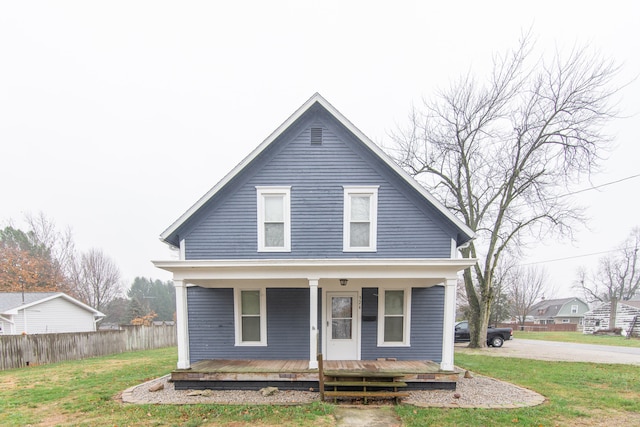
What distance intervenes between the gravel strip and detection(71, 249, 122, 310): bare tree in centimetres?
3101

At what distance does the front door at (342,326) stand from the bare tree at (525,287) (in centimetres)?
3917

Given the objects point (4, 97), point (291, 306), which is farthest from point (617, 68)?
point (4, 97)

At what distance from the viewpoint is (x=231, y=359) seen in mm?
7695

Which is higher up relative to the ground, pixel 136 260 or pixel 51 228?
pixel 51 228

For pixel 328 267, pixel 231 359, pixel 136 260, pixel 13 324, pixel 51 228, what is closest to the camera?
pixel 328 267

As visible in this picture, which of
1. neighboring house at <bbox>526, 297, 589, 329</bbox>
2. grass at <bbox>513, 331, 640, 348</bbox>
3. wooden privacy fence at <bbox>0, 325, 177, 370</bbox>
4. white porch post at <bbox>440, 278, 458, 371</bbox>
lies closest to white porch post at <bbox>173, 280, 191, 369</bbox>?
white porch post at <bbox>440, 278, 458, 371</bbox>

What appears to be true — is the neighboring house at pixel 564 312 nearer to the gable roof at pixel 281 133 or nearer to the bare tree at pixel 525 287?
the bare tree at pixel 525 287

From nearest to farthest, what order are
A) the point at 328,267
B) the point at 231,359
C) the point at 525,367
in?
the point at 328,267
the point at 231,359
the point at 525,367

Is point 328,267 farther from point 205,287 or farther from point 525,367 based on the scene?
point 525,367

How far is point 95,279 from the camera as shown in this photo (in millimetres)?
31953

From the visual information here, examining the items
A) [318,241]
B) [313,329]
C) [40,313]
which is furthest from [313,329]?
[40,313]

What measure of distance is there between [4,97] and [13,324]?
108 feet

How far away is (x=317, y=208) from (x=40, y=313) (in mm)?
21396

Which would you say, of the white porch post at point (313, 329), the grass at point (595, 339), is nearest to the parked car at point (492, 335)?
the grass at point (595, 339)
